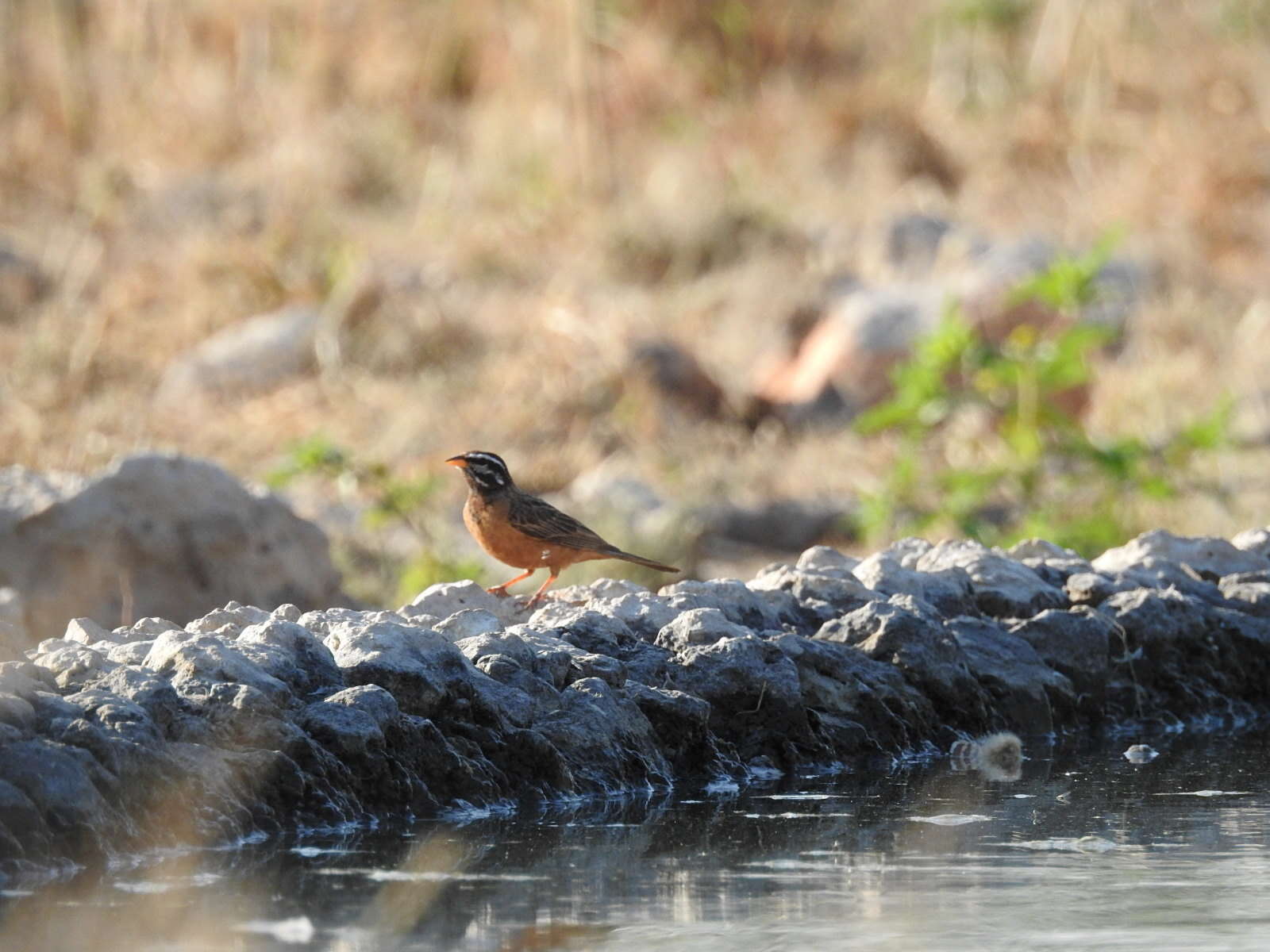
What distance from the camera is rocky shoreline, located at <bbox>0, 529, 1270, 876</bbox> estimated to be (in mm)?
3613

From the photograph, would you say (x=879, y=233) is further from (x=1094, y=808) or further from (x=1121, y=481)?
(x=1094, y=808)

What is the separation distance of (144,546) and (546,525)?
1465 mm

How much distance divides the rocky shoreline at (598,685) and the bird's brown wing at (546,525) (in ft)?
1.45

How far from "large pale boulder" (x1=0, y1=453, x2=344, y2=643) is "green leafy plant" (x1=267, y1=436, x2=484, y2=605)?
2.59 feet

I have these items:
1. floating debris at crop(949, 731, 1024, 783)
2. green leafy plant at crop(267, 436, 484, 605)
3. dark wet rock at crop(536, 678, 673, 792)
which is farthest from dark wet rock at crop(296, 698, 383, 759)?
green leafy plant at crop(267, 436, 484, 605)

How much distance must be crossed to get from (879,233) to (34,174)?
8.33m

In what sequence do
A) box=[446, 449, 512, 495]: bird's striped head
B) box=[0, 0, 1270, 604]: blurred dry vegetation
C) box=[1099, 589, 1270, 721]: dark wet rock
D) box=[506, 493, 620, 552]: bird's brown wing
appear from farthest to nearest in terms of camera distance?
box=[0, 0, 1270, 604]: blurred dry vegetation → box=[446, 449, 512, 495]: bird's striped head → box=[506, 493, 620, 552]: bird's brown wing → box=[1099, 589, 1270, 721]: dark wet rock

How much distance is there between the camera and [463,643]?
173 inches

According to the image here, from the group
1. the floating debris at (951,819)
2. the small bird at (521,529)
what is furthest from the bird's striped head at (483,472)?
the floating debris at (951,819)

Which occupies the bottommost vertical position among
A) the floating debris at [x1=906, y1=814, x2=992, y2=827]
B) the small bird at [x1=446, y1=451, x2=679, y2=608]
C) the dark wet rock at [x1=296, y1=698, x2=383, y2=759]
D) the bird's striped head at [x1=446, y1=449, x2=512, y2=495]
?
the floating debris at [x1=906, y1=814, x2=992, y2=827]

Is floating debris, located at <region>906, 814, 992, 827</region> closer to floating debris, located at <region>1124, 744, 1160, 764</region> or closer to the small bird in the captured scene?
floating debris, located at <region>1124, 744, 1160, 764</region>

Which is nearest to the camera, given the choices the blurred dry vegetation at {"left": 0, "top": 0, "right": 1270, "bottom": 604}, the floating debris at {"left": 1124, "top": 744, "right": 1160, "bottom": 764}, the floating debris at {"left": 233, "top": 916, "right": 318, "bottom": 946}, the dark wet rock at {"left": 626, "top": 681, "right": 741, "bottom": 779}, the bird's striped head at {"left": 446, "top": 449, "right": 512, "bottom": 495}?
the floating debris at {"left": 233, "top": 916, "right": 318, "bottom": 946}

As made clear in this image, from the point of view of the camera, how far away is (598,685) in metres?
4.30

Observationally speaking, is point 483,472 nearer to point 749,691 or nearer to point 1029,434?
point 749,691
